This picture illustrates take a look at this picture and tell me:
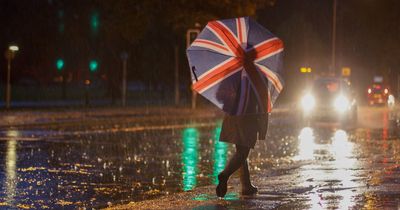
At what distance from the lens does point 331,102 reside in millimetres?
35719

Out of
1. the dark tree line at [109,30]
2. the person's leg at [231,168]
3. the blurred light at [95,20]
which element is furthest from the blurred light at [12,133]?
the blurred light at [95,20]

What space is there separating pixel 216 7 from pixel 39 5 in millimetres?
14836

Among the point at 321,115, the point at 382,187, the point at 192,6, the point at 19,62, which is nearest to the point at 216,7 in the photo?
the point at 192,6

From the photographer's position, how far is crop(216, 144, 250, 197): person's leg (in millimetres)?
11586

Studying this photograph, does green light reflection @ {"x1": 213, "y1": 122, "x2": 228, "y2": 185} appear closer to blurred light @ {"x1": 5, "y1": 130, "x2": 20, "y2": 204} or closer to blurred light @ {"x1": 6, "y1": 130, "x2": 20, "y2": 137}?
blurred light @ {"x1": 5, "y1": 130, "x2": 20, "y2": 204}

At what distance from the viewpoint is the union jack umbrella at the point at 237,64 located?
37.9ft

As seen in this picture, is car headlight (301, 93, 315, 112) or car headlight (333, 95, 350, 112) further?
car headlight (301, 93, 315, 112)

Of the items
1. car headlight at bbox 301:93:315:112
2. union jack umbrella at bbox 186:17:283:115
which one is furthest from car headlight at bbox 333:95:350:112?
union jack umbrella at bbox 186:17:283:115

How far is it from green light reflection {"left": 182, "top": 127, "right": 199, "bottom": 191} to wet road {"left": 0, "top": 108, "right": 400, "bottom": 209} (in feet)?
0.07

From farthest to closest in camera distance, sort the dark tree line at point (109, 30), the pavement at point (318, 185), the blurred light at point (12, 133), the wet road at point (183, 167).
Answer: the dark tree line at point (109, 30) < the blurred light at point (12, 133) < the wet road at point (183, 167) < the pavement at point (318, 185)

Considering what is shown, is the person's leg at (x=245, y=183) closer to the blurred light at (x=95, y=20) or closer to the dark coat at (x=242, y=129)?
the dark coat at (x=242, y=129)

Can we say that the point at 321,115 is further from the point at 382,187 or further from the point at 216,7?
the point at 382,187

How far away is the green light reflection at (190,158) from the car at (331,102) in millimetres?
8193

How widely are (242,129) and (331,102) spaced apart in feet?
81.2
